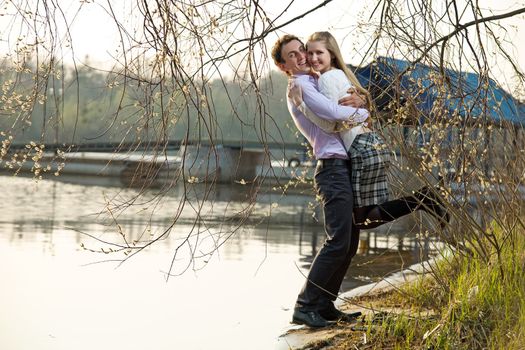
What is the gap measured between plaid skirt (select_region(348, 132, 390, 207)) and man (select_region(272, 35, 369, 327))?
0.05 metres

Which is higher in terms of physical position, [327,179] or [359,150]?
[359,150]

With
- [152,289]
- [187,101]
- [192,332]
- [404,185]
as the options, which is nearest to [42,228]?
[152,289]

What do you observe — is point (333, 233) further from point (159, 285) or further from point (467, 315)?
point (159, 285)

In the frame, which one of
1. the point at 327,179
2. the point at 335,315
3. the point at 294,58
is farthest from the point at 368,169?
the point at 335,315

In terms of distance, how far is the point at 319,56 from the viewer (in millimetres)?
5535

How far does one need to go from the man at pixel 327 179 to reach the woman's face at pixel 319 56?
5 centimetres

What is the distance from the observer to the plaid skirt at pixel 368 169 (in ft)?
18.2

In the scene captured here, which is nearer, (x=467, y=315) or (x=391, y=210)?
(x=467, y=315)

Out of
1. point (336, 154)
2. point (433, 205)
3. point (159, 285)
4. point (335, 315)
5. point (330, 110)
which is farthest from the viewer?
point (159, 285)

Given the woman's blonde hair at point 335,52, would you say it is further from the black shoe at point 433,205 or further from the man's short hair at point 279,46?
the black shoe at point 433,205

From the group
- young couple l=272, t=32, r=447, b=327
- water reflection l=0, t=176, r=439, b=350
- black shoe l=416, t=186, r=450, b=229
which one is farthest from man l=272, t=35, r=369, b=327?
black shoe l=416, t=186, r=450, b=229

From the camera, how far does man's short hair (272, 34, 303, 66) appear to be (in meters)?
5.52

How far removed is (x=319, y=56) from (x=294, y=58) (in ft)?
0.45

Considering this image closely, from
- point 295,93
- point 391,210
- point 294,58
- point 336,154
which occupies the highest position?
point 294,58
